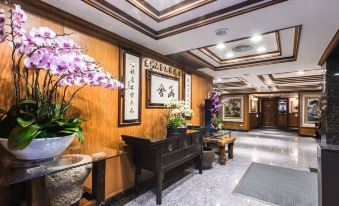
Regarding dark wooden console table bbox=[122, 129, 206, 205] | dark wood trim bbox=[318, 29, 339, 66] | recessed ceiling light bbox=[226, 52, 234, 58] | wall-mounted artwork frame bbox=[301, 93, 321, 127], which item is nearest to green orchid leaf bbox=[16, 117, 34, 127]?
dark wooden console table bbox=[122, 129, 206, 205]

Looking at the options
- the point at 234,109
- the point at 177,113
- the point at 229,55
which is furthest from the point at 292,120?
the point at 177,113

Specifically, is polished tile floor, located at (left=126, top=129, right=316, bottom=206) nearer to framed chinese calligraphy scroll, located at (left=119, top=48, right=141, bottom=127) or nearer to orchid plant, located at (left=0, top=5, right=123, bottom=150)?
framed chinese calligraphy scroll, located at (left=119, top=48, right=141, bottom=127)

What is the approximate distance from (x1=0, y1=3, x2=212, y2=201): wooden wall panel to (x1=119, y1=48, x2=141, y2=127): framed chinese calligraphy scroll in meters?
0.09

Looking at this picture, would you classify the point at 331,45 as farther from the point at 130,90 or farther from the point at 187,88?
the point at 130,90

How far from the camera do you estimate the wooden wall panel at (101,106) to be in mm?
1656

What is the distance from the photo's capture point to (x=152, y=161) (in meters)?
2.59

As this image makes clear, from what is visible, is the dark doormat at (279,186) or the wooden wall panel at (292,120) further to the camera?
the wooden wall panel at (292,120)

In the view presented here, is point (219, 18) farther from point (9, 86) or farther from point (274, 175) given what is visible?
point (274, 175)

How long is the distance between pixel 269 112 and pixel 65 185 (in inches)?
601

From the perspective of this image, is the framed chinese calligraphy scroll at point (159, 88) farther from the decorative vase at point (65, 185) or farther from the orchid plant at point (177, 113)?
the decorative vase at point (65, 185)

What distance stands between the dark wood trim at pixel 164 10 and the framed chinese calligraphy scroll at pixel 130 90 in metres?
0.76

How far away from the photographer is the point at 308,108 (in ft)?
30.0

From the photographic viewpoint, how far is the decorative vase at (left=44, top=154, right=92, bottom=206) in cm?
133

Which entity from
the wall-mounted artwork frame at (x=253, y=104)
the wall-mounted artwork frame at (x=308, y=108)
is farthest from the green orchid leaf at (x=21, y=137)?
the wall-mounted artwork frame at (x=253, y=104)
